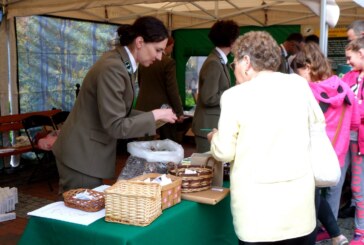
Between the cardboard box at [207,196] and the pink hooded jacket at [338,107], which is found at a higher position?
the pink hooded jacket at [338,107]

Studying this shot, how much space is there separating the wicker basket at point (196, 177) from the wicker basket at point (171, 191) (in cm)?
7

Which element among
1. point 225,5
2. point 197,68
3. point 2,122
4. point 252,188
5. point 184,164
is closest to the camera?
point 252,188

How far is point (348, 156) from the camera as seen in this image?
3402mm

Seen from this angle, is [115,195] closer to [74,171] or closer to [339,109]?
[74,171]

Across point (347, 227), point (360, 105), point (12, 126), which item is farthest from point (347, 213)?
point (12, 126)

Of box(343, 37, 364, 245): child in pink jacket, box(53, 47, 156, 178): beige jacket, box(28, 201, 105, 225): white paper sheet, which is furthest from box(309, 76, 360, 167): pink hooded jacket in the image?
box(28, 201, 105, 225): white paper sheet

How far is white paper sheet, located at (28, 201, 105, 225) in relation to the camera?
1.83 metres

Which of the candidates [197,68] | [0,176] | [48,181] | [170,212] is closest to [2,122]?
[0,176]

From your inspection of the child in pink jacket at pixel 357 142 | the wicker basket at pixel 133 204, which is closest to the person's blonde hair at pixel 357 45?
the child in pink jacket at pixel 357 142

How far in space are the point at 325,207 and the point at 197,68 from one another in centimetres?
579

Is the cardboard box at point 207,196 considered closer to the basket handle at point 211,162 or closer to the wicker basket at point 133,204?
the basket handle at point 211,162

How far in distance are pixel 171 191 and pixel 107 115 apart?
468 millimetres

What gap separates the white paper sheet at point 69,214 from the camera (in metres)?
1.83

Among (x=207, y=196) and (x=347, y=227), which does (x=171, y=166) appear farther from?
(x=347, y=227)
